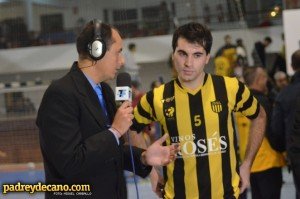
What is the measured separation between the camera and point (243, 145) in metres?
4.77

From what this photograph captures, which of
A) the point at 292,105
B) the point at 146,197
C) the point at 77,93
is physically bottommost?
the point at 146,197

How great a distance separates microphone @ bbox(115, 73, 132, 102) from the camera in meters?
2.13

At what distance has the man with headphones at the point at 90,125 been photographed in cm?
193

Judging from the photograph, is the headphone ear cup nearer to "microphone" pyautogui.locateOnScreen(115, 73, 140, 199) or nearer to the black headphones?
the black headphones

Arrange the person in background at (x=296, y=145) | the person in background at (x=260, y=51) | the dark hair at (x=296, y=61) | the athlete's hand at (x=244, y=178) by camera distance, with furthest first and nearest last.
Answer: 1. the person in background at (x=260, y=51)
2. the dark hair at (x=296, y=61)
3. the person in background at (x=296, y=145)
4. the athlete's hand at (x=244, y=178)

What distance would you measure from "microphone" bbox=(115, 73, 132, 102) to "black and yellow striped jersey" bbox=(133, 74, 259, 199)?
0.52 metres

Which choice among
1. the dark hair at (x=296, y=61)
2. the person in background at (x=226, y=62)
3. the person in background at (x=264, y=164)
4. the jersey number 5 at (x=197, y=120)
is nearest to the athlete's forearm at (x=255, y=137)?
the jersey number 5 at (x=197, y=120)

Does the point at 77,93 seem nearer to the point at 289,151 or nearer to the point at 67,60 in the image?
the point at 289,151

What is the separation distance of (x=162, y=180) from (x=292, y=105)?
1361 millimetres

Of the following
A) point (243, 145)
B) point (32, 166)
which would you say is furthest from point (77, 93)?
point (32, 166)

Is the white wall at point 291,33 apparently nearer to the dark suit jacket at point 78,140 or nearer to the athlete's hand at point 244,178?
the athlete's hand at point 244,178

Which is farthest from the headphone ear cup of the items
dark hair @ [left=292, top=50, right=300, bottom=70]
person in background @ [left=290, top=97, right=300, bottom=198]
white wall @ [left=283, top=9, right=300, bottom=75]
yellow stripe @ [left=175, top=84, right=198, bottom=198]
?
white wall @ [left=283, top=9, right=300, bottom=75]

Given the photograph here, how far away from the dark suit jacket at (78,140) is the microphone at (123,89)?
0.09 meters

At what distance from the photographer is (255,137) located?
2.88m
